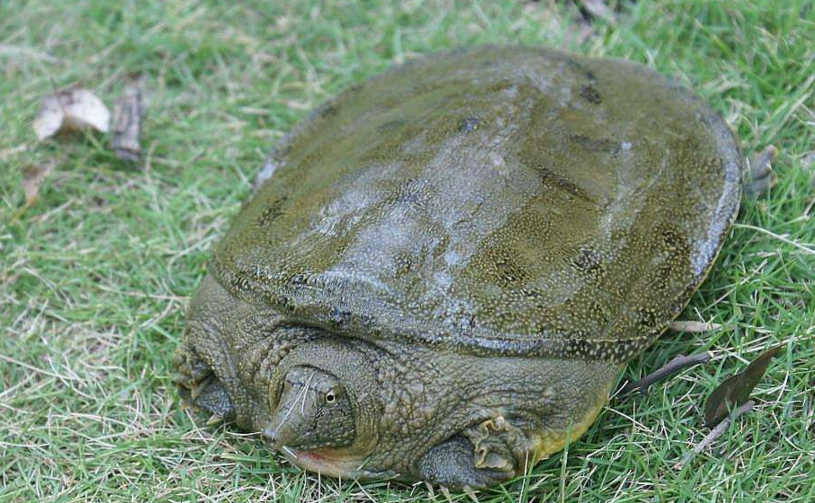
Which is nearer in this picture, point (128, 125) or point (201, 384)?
point (201, 384)

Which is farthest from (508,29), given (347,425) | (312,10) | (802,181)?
(347,425)

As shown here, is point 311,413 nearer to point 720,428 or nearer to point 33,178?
point 720,428

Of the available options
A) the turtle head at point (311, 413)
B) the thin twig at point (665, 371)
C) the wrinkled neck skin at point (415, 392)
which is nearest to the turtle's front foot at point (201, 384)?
the wrinkled neck skin at point (415, 392)

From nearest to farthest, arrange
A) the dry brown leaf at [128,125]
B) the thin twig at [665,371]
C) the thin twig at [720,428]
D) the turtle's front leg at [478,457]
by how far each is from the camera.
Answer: the turtle's front leg at [478,457] → the thin twig at [720,428] → the thin twig at [665,371] → the dry brown leaf at [128,125]

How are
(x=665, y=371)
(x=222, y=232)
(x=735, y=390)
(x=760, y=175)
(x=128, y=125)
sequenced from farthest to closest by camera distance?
(x=128, y=125) < (x=222, y=232) < (x=760, y=175) < (x=665, y=371) < (x=735, y=390)

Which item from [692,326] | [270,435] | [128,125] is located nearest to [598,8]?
[692,326]

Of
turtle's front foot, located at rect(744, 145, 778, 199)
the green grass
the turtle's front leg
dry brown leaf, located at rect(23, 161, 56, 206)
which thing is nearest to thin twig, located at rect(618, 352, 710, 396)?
the green grass

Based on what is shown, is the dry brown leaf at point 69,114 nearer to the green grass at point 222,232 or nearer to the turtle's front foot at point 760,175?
the green grass at point 222,232

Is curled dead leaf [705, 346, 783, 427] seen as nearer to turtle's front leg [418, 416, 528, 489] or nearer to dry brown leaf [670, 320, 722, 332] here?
dry brown leaf [670, 320, 722, 332]

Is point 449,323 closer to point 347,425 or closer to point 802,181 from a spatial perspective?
point 347,425
